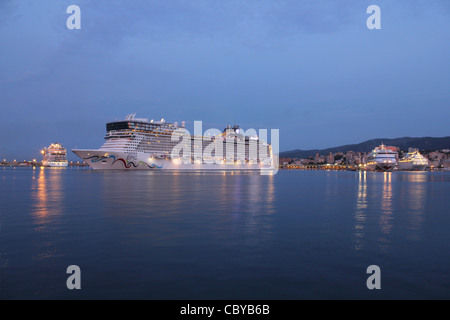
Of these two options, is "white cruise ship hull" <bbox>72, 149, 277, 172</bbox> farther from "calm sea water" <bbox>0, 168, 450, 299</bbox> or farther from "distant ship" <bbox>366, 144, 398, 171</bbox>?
"distant ship" <bbox>366, 144, 398, 171</bbox>

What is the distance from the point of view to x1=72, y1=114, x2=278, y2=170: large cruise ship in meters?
92.8

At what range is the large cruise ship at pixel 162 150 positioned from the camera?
304ft

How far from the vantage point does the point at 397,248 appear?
11.7 meters

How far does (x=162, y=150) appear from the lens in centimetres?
10406

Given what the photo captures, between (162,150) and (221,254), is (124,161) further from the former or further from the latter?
(221,254)

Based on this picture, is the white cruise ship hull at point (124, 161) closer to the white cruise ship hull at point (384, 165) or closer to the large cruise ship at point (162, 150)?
the large cruise ship at point (162, 150)

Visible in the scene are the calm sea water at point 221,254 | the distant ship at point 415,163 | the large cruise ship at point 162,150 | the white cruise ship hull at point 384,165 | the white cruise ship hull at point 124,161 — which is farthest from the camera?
the distant ship at point 415,163

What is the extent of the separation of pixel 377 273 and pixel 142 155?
3665 inches

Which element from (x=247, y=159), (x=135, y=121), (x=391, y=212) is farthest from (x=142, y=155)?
(x=391, y=212)

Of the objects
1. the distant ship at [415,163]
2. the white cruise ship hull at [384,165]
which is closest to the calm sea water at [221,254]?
the white cruise ship hull at [384,165]

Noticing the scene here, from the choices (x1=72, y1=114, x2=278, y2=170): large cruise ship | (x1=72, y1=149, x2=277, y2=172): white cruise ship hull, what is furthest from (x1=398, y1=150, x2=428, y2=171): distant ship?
(x1=72, y1=149, x2=277, y2=172): white cruise ship hull

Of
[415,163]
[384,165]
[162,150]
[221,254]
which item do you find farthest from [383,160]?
[221,254]

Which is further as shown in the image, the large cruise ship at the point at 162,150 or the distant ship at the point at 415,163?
the distant ship at the point at 415,163
